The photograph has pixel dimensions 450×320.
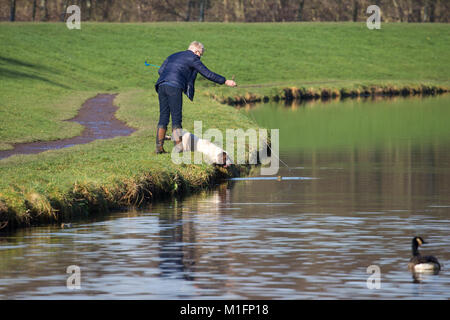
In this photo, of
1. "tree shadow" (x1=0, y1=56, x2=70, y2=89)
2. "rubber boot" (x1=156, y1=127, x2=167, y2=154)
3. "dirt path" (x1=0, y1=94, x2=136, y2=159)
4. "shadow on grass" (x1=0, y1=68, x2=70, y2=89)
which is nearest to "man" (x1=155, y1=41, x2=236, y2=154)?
"rubber boot" (x1=156, y1=127, x2=167, y2=154)

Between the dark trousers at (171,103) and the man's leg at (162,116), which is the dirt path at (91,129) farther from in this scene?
the dark trousers at (171,103)

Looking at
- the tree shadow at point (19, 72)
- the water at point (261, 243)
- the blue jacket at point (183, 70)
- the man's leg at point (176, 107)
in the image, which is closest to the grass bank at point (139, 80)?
the tree shadow at point (19, 72)

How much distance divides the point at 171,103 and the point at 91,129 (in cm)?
1187

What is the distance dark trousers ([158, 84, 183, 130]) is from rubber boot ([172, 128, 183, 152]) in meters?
0.24

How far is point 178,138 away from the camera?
24016mm

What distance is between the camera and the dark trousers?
23.0 m

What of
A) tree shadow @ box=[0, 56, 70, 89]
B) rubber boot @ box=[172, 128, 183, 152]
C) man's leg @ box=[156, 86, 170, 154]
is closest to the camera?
man's leg @ box=[156, 86, 170, 154]

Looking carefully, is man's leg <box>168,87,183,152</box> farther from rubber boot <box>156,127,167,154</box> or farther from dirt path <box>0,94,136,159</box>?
dirt path <box>0,94,136,159</box>

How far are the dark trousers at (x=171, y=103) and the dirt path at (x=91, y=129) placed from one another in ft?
16.6

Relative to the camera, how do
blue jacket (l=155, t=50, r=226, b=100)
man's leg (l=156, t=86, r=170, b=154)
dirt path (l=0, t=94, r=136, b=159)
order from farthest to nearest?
dirt path (l=0, t=94, r=136, b=159) → man's leg (l=156, t=86, r=170, b=154) → blue jacket (l=155, t=50, r=226, b=100)

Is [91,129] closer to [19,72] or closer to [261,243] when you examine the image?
[261,243]

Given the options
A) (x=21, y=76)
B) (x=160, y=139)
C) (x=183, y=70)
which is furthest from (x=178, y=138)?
(x=21, y=76)
